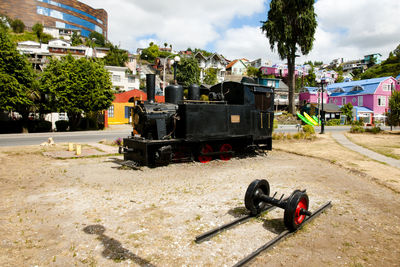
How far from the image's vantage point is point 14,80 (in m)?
20.6

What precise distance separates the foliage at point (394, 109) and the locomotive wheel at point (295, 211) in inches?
1013

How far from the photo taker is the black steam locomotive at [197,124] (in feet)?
31.1

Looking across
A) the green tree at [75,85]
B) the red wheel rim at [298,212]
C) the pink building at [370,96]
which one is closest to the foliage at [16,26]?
the green tree at [75,85]

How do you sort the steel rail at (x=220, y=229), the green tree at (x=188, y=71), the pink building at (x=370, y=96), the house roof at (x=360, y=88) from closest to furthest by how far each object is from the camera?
the steel rail at (x=220, y=229) < the pink building at (x=370, y=96) < the house roof at (x=360, y=88) < the green tree at (x=188, y=71)

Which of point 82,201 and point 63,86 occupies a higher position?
point 63,86

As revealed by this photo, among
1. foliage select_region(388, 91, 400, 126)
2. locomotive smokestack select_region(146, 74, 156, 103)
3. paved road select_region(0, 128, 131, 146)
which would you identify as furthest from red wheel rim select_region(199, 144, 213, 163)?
foliage select_region(388, 91, 400, 126)

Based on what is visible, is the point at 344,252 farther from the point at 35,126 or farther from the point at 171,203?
the point at 35,126

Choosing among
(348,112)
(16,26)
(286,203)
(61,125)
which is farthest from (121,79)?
(16,26)

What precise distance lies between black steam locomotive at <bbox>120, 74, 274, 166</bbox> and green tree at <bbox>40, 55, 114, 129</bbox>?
48.7ft

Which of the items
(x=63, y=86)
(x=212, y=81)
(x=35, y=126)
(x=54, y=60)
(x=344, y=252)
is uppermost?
(x=212, y=81)

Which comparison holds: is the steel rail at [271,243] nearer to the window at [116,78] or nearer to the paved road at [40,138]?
the paved road at [40,138]

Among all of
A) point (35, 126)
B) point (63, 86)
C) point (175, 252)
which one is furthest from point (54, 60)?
point (175, 252)

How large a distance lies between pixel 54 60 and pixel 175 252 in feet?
80.8

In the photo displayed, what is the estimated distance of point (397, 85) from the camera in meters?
51.8
